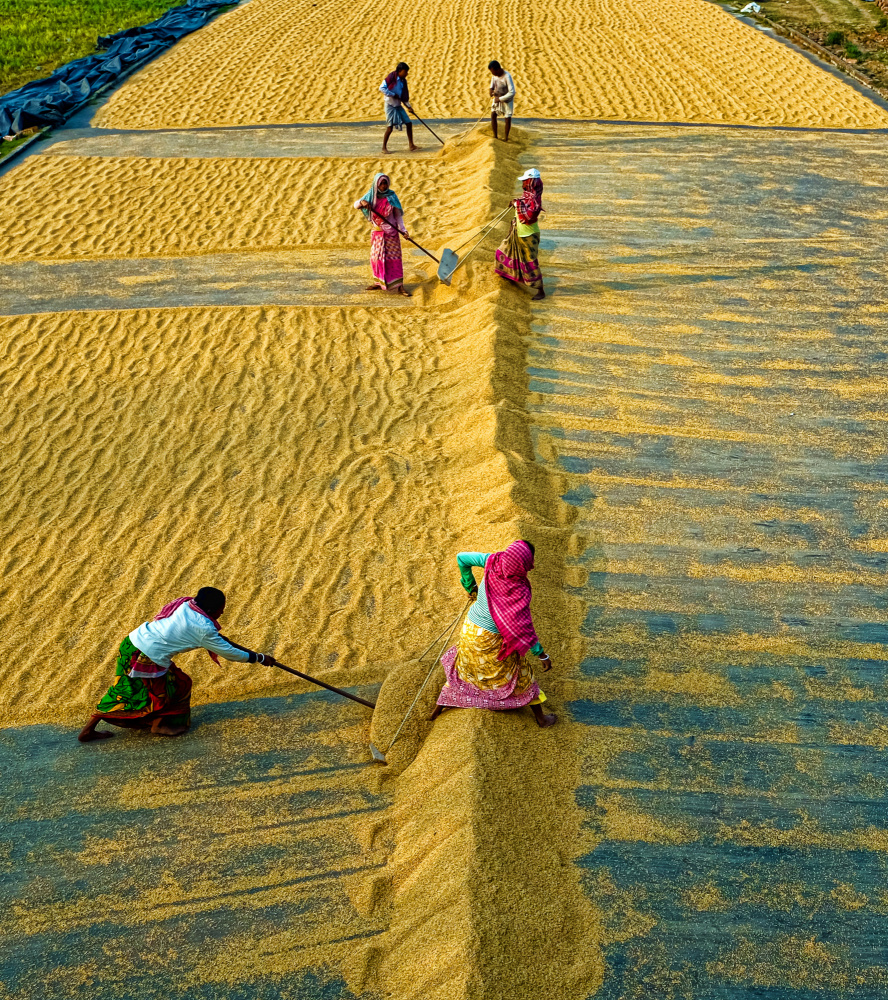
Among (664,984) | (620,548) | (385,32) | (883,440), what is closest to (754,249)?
(883,440)

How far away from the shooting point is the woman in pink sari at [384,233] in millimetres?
8867

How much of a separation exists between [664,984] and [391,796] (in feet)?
4.91

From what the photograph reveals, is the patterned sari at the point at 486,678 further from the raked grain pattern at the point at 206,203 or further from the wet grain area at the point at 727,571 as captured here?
the raked grain pattern at the point at 206,203

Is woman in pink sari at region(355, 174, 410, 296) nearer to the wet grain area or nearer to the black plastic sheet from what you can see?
the wet grain area

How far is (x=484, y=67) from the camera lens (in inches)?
652

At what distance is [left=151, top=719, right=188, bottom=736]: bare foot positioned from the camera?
4828 millimetres

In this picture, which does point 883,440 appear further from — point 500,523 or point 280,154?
point 280,154

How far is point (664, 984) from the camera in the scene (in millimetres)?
3699

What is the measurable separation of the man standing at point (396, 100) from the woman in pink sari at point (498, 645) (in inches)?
380

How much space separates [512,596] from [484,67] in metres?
14.7

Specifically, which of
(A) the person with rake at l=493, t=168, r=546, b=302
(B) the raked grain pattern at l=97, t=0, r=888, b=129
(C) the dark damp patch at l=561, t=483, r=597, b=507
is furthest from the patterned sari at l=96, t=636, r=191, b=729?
(B) the raked grain pattern at l=97, t=0, r=888, b=129

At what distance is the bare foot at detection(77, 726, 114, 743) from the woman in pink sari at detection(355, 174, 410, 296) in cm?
556

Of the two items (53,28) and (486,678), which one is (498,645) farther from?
(53,28)

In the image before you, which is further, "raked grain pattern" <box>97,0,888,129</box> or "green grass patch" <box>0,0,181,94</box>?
"green grass patch" <box>0,0,181,94</box>
